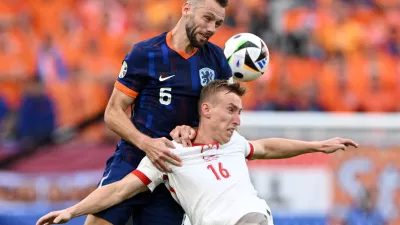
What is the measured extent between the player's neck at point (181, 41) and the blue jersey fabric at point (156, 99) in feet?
0.09

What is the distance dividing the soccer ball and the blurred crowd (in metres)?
4.56

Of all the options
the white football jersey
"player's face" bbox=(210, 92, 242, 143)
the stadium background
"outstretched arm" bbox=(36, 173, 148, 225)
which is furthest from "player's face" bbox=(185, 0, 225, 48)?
the stadium background

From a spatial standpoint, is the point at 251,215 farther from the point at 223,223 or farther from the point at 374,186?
the point at 374,186

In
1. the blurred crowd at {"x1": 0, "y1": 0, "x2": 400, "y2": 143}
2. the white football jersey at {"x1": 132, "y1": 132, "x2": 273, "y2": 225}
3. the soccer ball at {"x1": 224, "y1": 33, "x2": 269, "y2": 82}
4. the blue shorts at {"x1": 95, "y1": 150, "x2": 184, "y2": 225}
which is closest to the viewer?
the white football jersey at {"x1": 132, "y1": 132, "x2": 273, "y2": 225}

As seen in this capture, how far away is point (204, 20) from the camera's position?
5168 millimetres

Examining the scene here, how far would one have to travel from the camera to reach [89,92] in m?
11.3

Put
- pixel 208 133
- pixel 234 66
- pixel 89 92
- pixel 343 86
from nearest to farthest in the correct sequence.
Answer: pixel 208 133 → pixel 234 66 → pixel 89 92 → pixel 343 86

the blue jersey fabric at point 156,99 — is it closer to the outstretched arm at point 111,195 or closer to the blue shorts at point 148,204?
the blue shorts at point 148,204

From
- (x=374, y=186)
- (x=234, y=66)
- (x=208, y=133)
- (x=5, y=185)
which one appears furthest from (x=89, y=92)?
(x=208, y=133)

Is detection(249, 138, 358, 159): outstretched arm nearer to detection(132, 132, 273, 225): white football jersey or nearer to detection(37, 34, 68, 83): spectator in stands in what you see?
detection(132, 132, 273, 225): white football jersey

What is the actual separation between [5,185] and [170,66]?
4.84 metres

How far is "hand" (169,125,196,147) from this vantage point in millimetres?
5113

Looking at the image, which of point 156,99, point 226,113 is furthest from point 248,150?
point 156,99

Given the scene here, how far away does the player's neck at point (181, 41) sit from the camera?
17.5 feet
